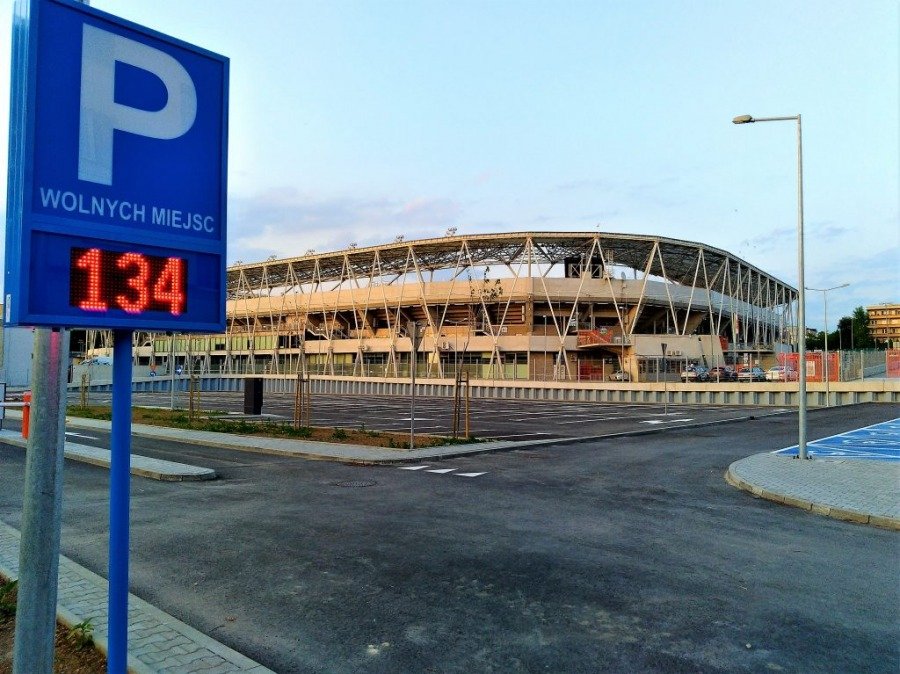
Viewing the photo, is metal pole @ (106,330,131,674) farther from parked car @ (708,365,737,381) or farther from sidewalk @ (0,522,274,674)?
parked car @ (708,365,737,381)

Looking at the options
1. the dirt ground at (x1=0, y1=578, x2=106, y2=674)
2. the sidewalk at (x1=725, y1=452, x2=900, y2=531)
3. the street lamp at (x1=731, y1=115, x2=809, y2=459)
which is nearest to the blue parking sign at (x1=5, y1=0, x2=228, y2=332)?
the dirt ground at (x1=0, y1=578, x2=106, y2=674)

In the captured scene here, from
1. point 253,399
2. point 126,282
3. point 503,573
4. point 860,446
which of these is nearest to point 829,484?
point 503,573

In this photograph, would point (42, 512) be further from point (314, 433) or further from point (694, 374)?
point (694, 374)

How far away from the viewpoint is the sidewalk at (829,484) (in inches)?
364

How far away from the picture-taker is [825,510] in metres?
9.49

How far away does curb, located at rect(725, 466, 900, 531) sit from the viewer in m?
8.70

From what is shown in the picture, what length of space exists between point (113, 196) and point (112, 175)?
0.37 ft

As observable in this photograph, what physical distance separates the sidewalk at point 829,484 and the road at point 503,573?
0.39 meters

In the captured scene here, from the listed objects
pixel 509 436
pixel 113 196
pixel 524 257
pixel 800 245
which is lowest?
pixel 509 436

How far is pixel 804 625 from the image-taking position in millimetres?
5035

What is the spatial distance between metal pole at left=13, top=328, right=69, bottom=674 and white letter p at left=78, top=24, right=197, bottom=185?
3.15ft

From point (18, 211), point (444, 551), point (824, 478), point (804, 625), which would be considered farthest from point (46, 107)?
point (824, 478)

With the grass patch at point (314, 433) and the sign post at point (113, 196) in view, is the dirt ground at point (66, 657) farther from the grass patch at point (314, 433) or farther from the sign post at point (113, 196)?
the grass patch at point (314, 433)

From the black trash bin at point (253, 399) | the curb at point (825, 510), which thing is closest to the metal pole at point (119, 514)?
the curb at point (825, 510)
